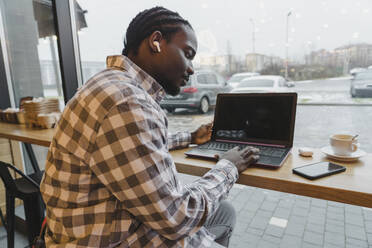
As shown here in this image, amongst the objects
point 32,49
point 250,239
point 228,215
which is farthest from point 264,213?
point 32,49

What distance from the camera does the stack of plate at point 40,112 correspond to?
1.99 m

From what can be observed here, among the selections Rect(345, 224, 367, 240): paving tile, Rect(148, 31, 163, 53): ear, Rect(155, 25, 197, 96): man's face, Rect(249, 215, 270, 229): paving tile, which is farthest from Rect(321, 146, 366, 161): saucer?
Rect(249, 215, 270, 229): paving tile

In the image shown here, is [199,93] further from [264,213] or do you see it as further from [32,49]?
[32,49]

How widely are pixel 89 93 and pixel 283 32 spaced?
4.06 ft

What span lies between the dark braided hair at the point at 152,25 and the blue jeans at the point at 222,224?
0.71 metres

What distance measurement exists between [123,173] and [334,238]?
1.74 meters

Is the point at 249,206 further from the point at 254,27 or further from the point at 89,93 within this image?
the point at 89,93

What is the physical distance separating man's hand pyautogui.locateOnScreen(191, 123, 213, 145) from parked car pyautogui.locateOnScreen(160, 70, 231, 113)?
1.50 ft

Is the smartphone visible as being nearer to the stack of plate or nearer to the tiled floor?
the tiled floor

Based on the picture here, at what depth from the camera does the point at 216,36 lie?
1653 mm

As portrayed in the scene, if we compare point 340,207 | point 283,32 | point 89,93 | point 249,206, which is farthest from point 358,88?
point 89,93

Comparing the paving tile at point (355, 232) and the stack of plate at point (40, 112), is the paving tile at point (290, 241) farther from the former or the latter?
the stack of plate at point (40, 112)

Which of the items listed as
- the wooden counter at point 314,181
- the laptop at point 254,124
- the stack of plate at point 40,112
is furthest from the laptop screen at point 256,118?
the stack of plate at point 40,112

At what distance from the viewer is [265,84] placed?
1.54 meters
